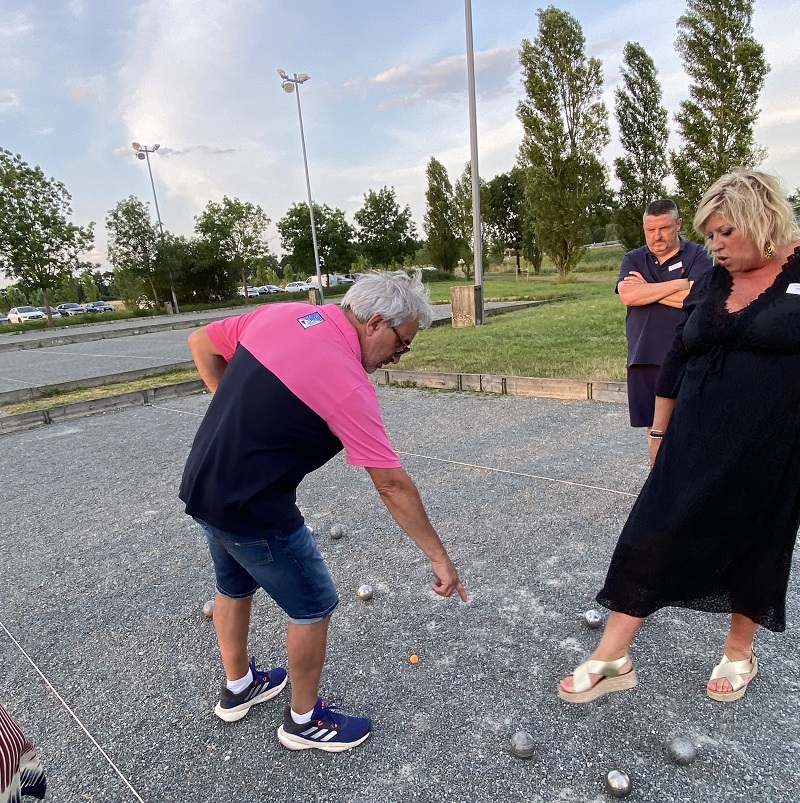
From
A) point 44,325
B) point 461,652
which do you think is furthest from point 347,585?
point 44,325

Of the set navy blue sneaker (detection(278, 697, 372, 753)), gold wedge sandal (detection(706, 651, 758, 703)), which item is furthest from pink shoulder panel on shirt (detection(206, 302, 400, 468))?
gold wedge sandal (detection(706, 651, 758, 703))

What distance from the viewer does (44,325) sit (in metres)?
28.0

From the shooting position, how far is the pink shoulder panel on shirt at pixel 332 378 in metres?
1.52

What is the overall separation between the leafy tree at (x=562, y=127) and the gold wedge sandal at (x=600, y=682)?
26.1 m

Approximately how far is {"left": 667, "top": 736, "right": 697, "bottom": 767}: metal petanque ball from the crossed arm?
229cm

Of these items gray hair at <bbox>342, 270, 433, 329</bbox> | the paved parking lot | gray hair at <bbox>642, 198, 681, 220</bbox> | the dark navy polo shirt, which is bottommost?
the paved parking lot

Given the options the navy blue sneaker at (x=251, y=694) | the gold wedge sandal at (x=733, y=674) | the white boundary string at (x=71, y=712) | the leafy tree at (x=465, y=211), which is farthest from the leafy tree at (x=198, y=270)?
the gold wedge sandal at (x=733, y=674)

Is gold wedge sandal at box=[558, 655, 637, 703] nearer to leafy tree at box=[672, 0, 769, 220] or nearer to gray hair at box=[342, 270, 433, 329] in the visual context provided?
gray hair at box=[342, 270, 433, 329]

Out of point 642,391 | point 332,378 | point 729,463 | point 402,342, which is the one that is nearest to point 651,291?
point 642,391

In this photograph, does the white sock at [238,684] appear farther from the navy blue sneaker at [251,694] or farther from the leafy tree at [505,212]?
the leafy tree at [505,212]

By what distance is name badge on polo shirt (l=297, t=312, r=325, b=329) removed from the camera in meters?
1.61

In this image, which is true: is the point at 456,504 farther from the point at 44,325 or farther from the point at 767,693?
the point at 44,325

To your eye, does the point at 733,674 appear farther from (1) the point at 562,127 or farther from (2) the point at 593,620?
(1) the point at 562,127

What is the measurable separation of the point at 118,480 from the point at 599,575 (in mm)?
4016
